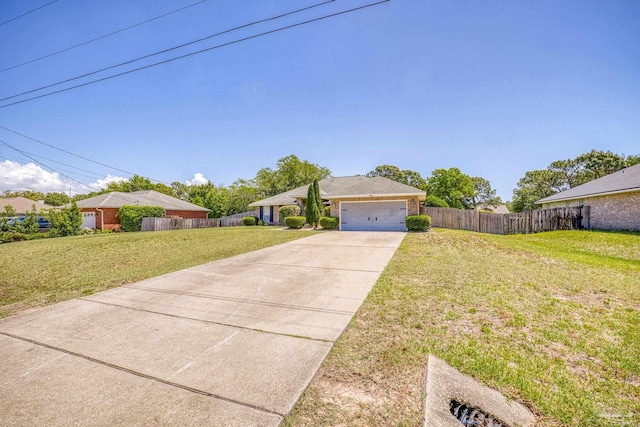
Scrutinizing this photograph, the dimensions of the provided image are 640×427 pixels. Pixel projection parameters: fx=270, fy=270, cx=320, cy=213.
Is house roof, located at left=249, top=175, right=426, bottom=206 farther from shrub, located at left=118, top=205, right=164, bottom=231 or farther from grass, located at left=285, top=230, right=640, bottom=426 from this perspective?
shrub, located at left=118, top=205, right=164, bottom=231

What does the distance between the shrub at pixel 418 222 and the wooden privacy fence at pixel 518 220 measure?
A: 3.31 m

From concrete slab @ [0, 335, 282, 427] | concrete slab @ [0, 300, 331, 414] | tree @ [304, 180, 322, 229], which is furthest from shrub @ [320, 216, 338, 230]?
concrete slab @ [0, 335, 282, 427]

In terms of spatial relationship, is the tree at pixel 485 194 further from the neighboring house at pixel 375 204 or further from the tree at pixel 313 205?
the tree at pixel 313 205

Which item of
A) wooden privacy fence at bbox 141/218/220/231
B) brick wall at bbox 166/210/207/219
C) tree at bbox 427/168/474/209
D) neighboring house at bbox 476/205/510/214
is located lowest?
wooden privacy fence at bbox 141/218/220/231

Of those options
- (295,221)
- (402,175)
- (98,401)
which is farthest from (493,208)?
(98,401)

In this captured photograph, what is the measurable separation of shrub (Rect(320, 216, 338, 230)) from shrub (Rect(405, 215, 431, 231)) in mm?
4791

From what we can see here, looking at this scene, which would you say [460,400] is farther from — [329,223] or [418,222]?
[329,223]

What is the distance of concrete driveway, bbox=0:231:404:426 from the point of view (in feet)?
7.43

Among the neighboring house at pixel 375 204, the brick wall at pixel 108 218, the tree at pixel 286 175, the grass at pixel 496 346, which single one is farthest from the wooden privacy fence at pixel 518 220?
the brick wall at pixel 108 218

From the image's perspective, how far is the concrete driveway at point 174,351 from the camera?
7.43ft

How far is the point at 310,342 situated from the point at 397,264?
194 inches

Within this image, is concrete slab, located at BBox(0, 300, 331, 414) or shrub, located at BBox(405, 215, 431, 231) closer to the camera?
concrete slab, located at BBox(0, 300, 331, 414)

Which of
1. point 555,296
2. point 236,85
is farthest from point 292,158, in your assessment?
point 555,296

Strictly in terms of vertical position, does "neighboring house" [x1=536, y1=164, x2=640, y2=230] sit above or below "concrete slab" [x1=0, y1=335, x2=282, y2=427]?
above
